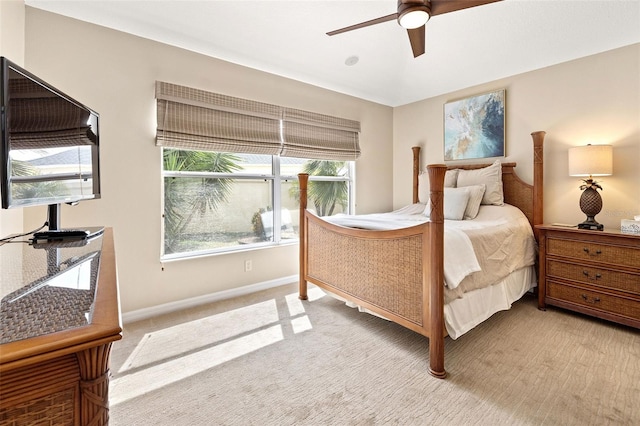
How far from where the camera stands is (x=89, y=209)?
235 centimetres

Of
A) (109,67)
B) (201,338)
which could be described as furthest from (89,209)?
(201,338)

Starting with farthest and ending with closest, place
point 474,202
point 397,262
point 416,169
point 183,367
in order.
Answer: point 416,169 → point 474,202 → point 397,262 → point 183,367

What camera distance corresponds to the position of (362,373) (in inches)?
71.3

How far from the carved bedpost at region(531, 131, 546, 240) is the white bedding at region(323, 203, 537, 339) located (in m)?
0.12

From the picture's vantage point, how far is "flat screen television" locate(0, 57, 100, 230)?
1.00 m

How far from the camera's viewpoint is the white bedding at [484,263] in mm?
1935

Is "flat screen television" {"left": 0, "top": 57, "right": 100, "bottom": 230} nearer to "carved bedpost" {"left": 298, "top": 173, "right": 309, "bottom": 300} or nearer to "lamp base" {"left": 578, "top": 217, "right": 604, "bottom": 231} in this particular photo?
"carved bedpost" {"left": 298, "top": 173, "right": 309, "bottom": 300}

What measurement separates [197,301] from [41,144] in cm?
198

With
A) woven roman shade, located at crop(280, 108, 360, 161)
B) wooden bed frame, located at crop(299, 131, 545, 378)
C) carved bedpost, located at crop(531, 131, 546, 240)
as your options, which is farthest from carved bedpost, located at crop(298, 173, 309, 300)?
carved bedpost, located at crop(531, 131, 546, 240)

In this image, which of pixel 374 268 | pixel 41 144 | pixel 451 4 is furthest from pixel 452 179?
pixel 41 144

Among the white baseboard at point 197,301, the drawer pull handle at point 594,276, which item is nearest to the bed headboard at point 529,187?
the drawer pull handle at point 594,276

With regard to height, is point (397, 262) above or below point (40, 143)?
below

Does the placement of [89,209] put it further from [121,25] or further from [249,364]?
[249,364]

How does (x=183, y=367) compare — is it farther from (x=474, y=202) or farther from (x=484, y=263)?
(x=474, y=202)
